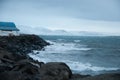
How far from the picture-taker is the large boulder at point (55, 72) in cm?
916

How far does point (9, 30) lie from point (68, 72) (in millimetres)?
37925

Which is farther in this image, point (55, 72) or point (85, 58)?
point (85, 58)

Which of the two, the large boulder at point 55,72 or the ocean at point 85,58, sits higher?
the large boulder at point 55,72

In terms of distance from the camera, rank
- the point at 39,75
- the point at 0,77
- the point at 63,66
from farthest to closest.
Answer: the point at 63,66 < the point at 39,75 < the point at 0,77

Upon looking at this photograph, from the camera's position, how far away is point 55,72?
937 centimetres

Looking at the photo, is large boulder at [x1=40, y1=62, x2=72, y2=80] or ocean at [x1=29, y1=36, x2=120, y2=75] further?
ocean at [x1=29, y1=36, x2=120, y2=75]

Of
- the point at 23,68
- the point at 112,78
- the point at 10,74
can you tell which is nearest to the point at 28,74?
the point at 23,68

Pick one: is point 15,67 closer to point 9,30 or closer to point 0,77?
point 0,77

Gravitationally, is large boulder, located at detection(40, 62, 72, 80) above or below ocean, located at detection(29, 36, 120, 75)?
above

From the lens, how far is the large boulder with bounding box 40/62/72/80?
30.1 ft

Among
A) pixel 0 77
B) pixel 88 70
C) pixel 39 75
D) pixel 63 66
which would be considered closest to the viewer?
pixel 0 77

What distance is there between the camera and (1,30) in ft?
151

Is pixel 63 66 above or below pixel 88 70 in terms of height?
above

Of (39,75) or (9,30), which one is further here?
(9,30)
